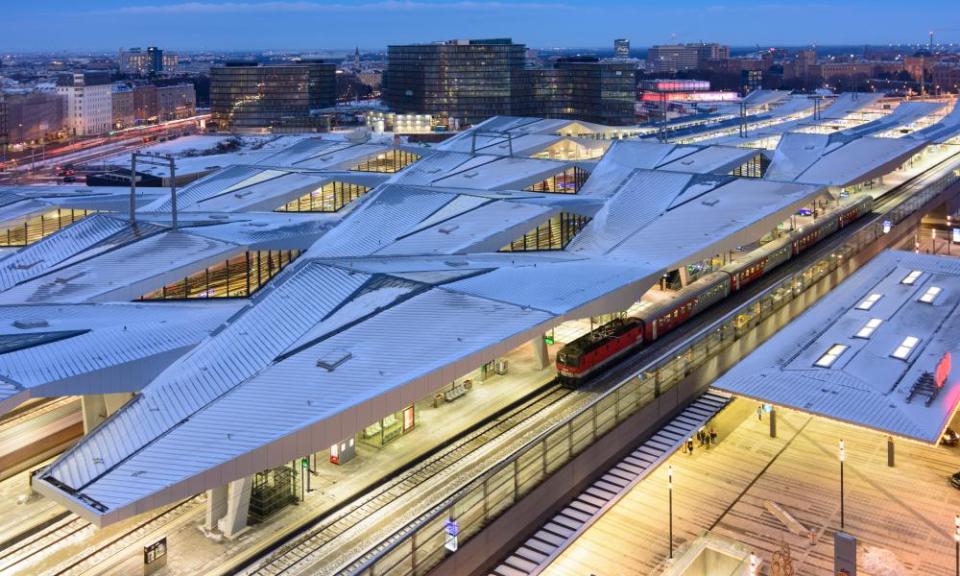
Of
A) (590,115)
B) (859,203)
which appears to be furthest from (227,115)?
(859,203)

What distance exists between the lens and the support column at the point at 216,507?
20.6 metres

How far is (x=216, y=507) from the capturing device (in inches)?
820

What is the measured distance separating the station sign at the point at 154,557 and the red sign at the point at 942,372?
19868mm

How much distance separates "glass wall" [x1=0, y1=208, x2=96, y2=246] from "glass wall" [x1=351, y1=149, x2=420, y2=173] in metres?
25.7

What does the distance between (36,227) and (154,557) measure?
36549mm

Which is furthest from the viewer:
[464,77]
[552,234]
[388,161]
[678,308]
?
[464,77]

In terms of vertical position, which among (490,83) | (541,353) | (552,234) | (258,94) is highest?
(490,83)

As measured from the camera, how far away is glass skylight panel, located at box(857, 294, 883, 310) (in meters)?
31.3

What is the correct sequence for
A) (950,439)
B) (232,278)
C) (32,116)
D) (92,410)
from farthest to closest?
(32,116) → (232,278) → (92,410) → (950,439)

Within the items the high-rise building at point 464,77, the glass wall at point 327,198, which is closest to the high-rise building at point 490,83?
the high-rise building at point 464,77

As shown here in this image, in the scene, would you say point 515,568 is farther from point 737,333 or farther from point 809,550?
point 737,333

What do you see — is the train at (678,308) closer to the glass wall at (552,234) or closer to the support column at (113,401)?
the glass wall at (552,234)

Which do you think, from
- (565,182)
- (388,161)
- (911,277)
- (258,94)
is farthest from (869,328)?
(258,94)

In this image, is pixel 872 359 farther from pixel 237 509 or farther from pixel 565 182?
pixel 565 182
